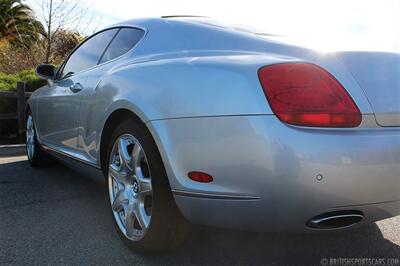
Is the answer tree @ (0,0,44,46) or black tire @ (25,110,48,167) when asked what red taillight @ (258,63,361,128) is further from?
tree @ (0,0,44,46)

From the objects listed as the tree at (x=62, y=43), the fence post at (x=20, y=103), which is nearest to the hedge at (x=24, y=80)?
the fence post at (x=20, y=103)

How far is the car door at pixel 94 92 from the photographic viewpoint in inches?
134

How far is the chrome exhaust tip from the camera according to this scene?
2225 millimetres

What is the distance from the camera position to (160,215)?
2.58 meters

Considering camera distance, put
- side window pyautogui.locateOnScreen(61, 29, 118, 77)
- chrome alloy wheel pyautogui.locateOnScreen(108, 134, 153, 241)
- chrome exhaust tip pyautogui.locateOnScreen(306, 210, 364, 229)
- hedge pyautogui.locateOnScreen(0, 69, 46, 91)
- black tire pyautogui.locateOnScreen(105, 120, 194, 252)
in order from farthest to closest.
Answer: hedge pyautogui.locateOnScreen(0, 69, 46, 91) → side window pyautogui.locateOnScreen(61, 29, 118, 77) → chrome alloy wheel pyautogui.locateOnScreen(108, 134, 153, 241) → black tire pyautogui.locateOnScreen(105, 120, 194, 252) → chrome exhaust tip pyautogui.locateOnScreen(306, 210, 364, 229)

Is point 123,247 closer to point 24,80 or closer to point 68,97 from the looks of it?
point 68,97

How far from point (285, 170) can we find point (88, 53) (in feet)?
8.81

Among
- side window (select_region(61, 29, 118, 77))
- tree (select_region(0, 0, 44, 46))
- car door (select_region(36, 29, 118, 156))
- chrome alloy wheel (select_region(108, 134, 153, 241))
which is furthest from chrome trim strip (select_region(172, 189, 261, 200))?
tree (select_region(0, 0, 44, 46))

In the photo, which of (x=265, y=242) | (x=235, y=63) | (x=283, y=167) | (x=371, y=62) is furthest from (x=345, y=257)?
(x=235, y=63)

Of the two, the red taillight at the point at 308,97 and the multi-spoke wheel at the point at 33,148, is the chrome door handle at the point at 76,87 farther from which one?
the red taillight at the point at 308,97

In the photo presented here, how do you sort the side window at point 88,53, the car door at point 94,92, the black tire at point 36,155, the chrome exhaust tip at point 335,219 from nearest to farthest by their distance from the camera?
the chrome exhaust tip at point 335,219 → the car door at point 94,92 → the side window at point 88,53 → the black tire at point 36,155

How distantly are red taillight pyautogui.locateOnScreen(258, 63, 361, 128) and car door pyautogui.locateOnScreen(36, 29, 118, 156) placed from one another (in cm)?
194

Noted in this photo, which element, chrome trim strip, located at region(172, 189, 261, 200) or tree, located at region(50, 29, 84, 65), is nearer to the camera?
chrome trim strip, located at region(172, 189, 261, 200)

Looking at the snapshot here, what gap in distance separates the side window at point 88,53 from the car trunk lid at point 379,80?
84.9 inches
